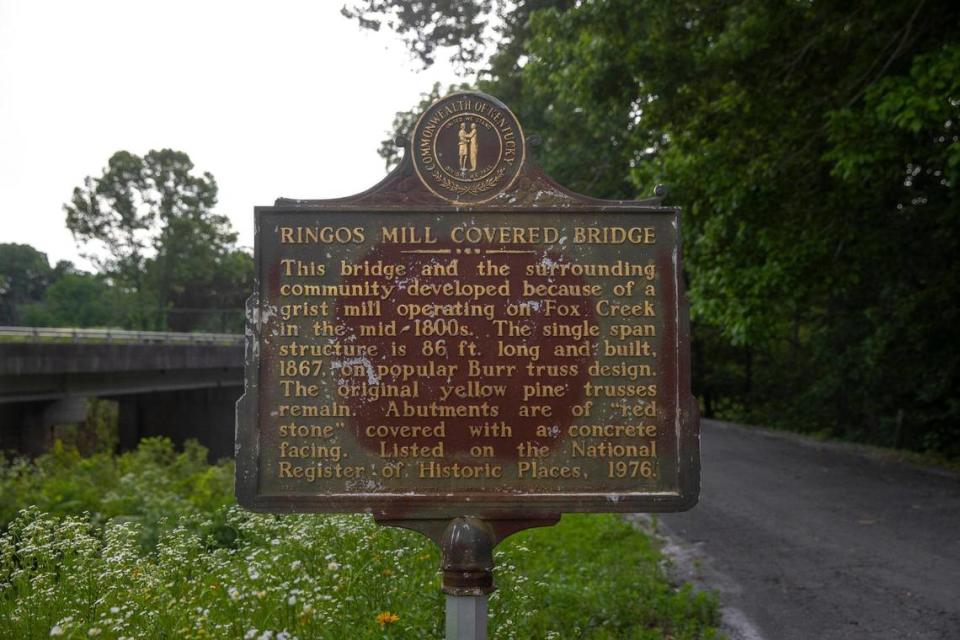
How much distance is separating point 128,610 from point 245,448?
48.9 inches

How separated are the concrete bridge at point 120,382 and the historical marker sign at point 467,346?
18.1 meters

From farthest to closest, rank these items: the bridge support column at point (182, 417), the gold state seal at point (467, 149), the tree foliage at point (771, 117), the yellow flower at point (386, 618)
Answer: the bridge support column at point (182, 417)
the tree foliage at point (771, 117)
the yellow flower at point (386, 618)
the gold state seal at point (467, 149)

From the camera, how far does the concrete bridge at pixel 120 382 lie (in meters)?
22.8

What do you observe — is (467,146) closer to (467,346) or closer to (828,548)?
(467,346)

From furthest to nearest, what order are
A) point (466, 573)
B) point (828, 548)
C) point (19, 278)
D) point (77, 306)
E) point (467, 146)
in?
point (19, 278) → point (77, 306) → point (828, 548) → point (467, 146) → point (466, 573)

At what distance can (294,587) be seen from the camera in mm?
5676

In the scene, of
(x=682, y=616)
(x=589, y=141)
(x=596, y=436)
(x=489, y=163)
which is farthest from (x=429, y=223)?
(x=589, y=141)

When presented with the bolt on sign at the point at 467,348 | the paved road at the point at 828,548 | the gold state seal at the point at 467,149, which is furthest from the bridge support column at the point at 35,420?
the gold state seal at the point at 467,149

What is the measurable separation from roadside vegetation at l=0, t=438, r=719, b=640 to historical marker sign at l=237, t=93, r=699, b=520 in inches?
34.9

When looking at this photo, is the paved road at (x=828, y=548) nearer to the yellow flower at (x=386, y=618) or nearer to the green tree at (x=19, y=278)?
the yellow flower at (x=386, y=618)

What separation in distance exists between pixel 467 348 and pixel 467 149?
1006mm

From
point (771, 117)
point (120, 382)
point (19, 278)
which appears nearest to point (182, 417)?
point (120, 382)

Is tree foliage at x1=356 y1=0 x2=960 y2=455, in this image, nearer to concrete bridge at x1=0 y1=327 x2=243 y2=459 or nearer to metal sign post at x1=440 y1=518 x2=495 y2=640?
metal sign post at x1=440 y1=518 x2=495 y2=640

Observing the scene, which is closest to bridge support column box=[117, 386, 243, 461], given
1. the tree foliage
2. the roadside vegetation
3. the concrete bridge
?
the concrete bridge
